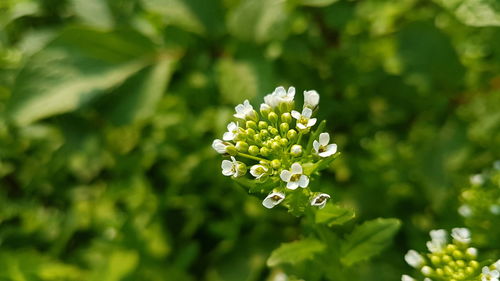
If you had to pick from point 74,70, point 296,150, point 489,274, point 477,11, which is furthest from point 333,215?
point 74,70

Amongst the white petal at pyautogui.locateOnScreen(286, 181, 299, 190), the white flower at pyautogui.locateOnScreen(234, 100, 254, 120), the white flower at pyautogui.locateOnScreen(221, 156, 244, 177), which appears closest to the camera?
the white petal at pyautogui.locateOnScreen(286, 181, 299, 190)

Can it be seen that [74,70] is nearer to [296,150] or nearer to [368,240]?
[296,150]

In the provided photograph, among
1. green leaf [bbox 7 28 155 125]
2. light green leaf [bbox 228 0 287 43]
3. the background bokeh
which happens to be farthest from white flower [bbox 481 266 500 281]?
green leaf [bbox 7 28 155 125]

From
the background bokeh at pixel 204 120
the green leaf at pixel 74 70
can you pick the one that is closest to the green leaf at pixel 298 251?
the background bokeh at pixel 204 120

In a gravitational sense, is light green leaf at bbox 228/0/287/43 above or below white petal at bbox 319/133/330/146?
above

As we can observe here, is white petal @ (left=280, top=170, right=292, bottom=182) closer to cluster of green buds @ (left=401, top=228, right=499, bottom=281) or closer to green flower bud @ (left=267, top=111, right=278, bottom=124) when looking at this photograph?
green flower bud @ (left=267, top=111, right=278, bottom=124)

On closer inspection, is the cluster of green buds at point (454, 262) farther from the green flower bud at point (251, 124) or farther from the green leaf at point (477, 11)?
the green leaf at point (477, 11)

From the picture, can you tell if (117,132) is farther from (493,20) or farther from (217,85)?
(493,20)
